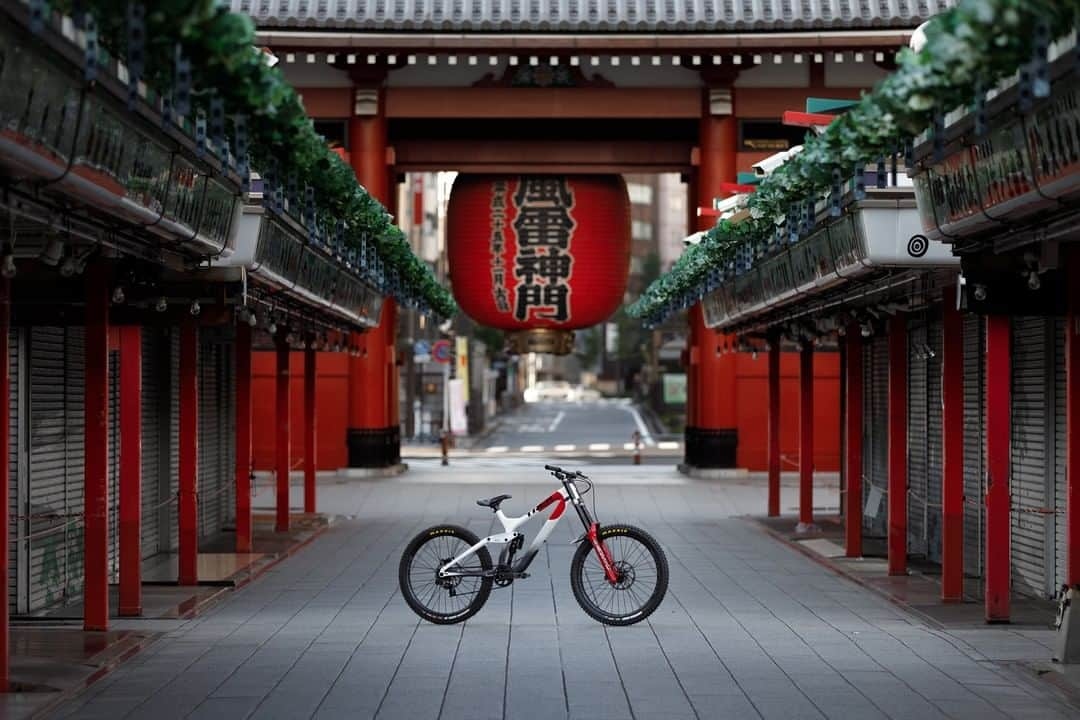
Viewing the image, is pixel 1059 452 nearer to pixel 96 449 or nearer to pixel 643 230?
pixel 96 449

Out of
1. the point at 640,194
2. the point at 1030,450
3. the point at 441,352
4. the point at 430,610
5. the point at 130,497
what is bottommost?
the point at 430,610

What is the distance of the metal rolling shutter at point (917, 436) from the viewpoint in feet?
67.2

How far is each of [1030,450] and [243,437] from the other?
895cm

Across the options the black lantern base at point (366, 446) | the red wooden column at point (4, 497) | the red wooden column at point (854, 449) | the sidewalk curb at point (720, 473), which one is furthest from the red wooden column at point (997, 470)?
→ the black lantern base at point (366, 446)

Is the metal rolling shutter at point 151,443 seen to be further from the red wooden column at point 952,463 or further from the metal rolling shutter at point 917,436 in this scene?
the red wooden column at point 952,463

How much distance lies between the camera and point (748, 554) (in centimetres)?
2103

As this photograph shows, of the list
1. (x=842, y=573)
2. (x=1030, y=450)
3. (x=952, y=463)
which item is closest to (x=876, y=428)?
(x=842, y=573)

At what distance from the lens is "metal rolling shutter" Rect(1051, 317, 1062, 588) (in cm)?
1570

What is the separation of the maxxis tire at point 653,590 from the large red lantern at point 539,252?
60.8ft

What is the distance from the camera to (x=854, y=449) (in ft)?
66.9

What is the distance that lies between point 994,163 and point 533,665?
4612 millimetres

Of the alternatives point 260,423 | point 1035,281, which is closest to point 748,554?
point 1035,281

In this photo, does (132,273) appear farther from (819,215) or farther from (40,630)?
(819,215)

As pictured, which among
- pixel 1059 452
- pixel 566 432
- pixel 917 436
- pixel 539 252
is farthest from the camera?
pixel 566 432
